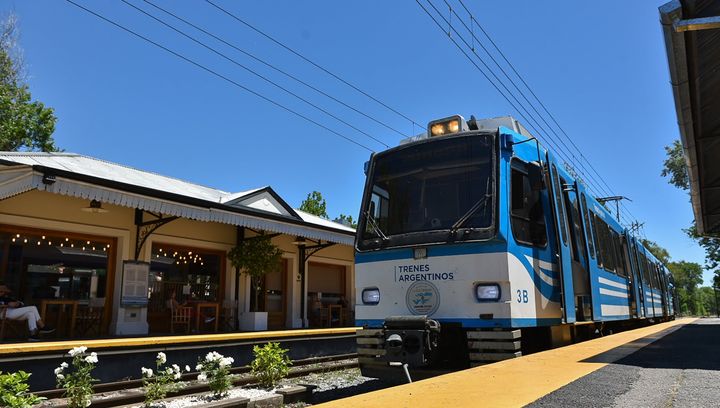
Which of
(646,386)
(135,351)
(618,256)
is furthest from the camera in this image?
(618,256)

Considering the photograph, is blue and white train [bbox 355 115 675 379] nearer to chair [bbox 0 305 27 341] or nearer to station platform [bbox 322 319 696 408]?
station platform [bbox 322 319 696 408]

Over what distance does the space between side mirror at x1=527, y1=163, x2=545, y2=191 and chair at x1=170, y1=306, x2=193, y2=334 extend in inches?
364

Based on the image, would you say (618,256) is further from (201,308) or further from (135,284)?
(135,284)

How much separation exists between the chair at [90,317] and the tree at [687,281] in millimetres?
97053

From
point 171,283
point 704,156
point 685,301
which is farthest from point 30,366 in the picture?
point 685,301

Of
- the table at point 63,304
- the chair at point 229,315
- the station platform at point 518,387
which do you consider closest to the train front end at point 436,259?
the station platform at point 518,387

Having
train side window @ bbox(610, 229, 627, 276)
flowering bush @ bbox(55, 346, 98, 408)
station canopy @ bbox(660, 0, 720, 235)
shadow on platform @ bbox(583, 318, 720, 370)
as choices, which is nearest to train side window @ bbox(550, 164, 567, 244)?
shadow on platform @ bbox(583, 318, 720, 370)

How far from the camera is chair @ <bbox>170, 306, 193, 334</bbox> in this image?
468 inches

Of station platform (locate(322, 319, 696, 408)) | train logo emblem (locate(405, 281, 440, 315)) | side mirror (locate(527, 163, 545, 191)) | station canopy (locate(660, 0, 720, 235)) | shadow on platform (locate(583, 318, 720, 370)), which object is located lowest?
shadow on platform (locate(583, 318, 720, 370))

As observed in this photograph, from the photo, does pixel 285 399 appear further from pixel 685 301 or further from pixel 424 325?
pixel 685 301

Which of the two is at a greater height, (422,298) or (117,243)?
(117,243)

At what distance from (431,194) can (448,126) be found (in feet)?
3.00

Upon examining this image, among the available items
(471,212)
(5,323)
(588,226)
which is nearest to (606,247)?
(588,226)

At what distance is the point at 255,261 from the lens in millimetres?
13250
